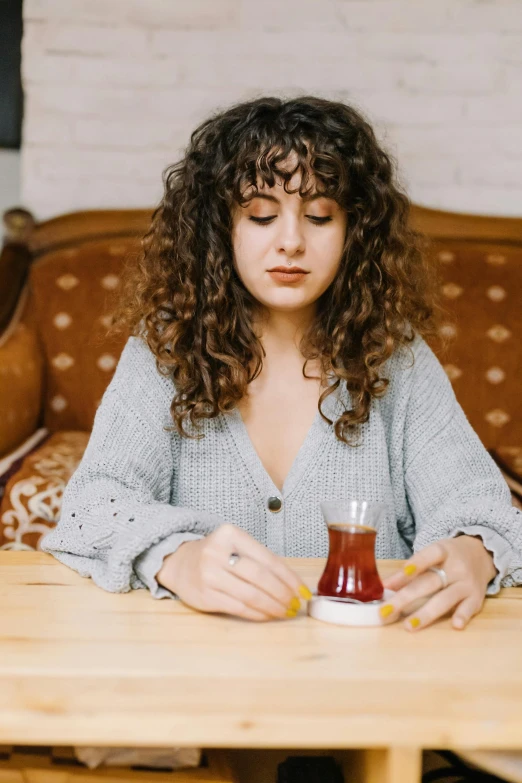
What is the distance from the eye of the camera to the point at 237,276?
133 cm

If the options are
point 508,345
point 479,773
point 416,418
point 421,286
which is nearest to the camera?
point 479,773

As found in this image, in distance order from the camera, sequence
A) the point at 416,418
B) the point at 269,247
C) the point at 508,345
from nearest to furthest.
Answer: the point at 269,247, the point at 416,418, the point at 508,345

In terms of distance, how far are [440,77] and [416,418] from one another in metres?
1.63

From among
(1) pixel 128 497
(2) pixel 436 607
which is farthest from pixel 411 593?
(1) pixel 128 497

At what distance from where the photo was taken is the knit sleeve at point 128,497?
2.99ft

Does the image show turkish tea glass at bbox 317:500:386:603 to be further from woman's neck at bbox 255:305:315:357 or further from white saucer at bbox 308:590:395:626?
woman's neck at bbox 255:305:315:357

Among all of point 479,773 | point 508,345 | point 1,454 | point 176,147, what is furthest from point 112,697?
point 176,147

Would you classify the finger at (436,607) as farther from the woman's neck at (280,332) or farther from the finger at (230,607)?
the woman's neck at (280,332)

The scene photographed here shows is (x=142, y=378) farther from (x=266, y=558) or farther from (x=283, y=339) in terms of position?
(x=266, y=558)

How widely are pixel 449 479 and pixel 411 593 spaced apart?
16.1 inches

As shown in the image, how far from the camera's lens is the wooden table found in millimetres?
617

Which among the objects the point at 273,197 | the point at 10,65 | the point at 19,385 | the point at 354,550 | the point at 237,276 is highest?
the point at 10,65

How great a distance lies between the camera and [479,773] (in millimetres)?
1018

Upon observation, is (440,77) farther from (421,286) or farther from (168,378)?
(168,378)
